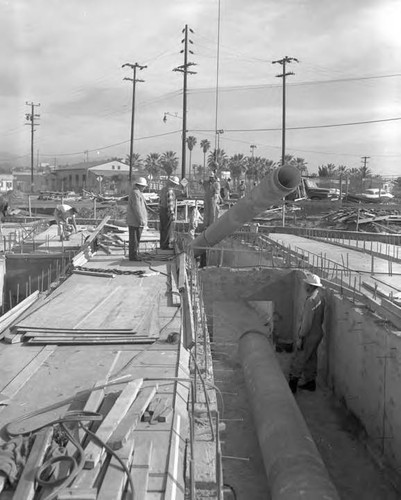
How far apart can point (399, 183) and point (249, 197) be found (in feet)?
207

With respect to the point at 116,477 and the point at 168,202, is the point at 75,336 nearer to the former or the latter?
the point at 116,477

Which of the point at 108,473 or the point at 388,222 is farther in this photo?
the point at 388,222

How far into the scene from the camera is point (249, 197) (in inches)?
400

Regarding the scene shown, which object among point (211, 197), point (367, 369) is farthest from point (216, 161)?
point (367, 369)

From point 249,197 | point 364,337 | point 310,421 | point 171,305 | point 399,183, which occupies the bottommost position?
point 310,421

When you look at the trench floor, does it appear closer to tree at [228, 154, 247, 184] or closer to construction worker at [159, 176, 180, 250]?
construction worker at [159, 176, 180, 250]

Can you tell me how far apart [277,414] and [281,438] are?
651 mm

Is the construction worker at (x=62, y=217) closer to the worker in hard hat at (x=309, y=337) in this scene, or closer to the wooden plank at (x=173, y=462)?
the worker in hard hat at (x=309, y=337)

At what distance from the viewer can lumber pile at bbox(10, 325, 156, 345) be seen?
5648mm

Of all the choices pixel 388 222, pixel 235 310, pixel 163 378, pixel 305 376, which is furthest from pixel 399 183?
pixel 163 378

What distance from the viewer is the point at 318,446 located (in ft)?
29.1

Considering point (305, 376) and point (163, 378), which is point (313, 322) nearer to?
point (305, 376)

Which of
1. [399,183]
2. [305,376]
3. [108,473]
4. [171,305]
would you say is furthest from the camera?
[399,183]

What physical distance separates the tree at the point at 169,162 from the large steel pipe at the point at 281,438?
78.0 m
